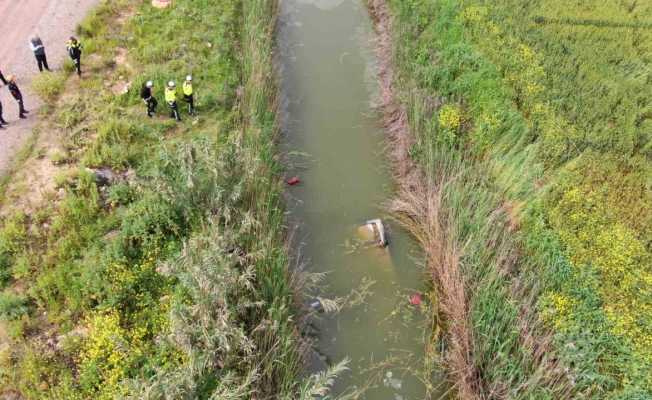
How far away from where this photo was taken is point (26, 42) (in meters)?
14.6

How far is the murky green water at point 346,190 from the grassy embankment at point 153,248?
43.9 inches

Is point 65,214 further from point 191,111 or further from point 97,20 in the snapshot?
point 97,20

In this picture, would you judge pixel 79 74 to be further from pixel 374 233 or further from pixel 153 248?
pixel 374 233

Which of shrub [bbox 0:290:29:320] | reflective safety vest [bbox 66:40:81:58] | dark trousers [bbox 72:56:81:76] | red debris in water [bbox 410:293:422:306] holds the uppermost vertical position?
reflective safety vest [bbox 66:40:81:58]

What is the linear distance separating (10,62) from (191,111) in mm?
5738

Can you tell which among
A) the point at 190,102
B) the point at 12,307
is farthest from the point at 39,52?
the point at 12,307

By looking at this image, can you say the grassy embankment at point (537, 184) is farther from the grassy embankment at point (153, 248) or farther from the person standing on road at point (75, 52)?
the person standing on road at point (75, 52)

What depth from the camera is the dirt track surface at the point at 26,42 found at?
40.5 feet

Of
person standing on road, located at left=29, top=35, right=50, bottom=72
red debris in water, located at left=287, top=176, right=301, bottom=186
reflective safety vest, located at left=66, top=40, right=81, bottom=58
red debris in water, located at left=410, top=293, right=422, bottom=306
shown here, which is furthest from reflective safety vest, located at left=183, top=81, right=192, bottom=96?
red debris in water, located at left=410, top=293, right=422, bottom=306

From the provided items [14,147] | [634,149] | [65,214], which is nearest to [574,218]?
[634,149]

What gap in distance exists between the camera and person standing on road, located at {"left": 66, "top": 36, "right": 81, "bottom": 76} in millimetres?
13391

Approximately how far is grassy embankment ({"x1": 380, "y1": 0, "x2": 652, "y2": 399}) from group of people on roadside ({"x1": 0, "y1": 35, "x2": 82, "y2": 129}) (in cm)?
954

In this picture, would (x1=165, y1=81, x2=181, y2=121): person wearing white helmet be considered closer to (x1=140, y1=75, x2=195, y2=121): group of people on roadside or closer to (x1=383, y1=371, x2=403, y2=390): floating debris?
(x1=140, y1=75, x2=195, y2=121): group of people on roadside

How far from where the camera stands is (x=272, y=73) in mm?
14742
